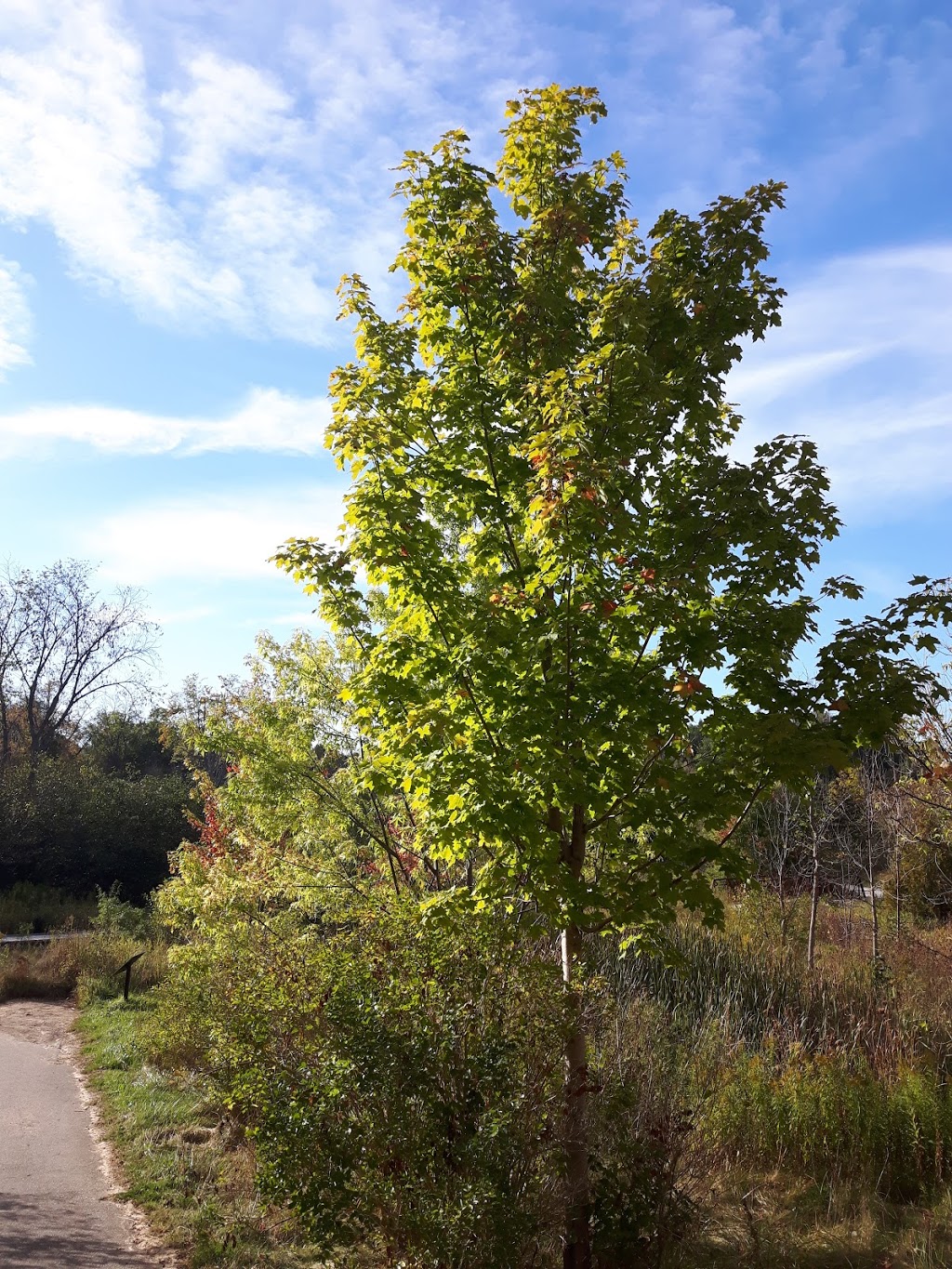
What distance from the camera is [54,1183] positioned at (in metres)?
6.77

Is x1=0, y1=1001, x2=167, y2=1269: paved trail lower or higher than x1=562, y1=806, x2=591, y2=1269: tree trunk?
lower

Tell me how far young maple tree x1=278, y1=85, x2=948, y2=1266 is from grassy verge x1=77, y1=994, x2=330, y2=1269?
201 centimetres

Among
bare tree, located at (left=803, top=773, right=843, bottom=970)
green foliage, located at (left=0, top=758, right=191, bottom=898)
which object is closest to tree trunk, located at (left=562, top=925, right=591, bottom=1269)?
bare tree, located at (left=803, top=773, right=843, bottom=970)

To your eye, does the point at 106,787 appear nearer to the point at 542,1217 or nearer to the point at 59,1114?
the point at 59,1114

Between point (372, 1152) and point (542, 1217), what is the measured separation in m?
0.99

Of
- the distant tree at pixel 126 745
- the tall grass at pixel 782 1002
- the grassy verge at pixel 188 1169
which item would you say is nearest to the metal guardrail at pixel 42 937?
the grassy verge at pixel 188 1169

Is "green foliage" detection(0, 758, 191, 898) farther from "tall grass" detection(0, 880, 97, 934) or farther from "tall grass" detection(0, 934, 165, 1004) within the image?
"tall grass" detection(0, 934, 165, 1004)

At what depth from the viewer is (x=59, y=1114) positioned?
336 inches

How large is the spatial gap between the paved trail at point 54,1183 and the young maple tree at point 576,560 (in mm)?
2842

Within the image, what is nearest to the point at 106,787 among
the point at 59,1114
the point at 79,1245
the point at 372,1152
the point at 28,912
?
the point at 28,912

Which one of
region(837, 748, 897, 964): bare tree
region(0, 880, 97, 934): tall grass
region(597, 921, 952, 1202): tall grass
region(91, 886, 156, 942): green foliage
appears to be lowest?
region(0, 880, 97, 934): tall grass

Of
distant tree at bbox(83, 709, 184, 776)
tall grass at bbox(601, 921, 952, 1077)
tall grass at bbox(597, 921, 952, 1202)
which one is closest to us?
tall grass at bbox(597, 921, 952, 1202)

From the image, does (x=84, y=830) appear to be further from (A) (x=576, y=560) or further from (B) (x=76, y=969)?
(A) (x=576, y=560)

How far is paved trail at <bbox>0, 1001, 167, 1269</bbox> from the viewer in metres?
5.50
